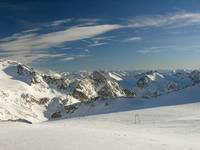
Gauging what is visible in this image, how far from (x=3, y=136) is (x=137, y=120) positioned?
25665 millimetres

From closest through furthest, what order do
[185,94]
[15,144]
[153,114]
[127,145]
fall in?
1. [15,144]
2. [127,145]
3. [153,114]
4. [185,94]

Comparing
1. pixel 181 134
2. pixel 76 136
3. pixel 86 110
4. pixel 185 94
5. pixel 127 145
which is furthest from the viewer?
pixel 86 110

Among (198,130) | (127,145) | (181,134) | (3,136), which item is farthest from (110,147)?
(198,130)

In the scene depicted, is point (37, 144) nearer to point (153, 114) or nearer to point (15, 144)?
point (15, 144)

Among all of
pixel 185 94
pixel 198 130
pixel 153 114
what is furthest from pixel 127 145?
pixel 185 94

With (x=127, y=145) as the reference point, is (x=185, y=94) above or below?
above

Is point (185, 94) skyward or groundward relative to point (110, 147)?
skyward

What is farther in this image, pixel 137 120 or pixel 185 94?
pixel 185 94

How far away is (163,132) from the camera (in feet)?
106

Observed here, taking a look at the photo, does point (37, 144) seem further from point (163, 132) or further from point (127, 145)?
point (163, 132)

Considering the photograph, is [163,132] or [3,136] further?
[163,132]

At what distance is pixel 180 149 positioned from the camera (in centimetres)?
2088

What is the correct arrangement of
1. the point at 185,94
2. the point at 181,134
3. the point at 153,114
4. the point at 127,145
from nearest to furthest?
the point at 127,145
the point at 181,134
the point at 153,114
the point at 185,94

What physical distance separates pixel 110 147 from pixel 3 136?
262 inches
